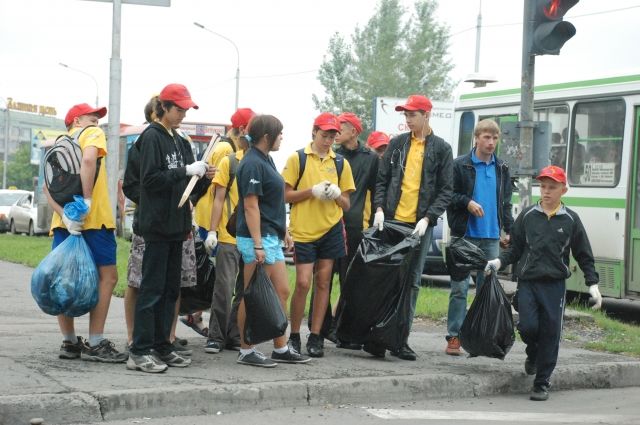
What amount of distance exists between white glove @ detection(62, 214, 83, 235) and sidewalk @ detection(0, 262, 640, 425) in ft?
3.05

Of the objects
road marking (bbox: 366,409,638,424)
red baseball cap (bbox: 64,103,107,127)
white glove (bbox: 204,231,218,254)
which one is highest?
red baseball cap (bbox: 64,103,107,127)

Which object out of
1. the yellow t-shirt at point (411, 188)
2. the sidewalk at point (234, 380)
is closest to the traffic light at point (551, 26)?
the yellow t-shirt at point (411, 188)

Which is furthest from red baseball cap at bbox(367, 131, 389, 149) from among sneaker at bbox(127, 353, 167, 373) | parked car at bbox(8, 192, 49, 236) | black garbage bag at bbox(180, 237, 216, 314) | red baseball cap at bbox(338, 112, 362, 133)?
parked car at bbox(8, 192, 49, 236)

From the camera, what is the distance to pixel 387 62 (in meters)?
61.6

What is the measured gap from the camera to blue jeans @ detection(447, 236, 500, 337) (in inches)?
342

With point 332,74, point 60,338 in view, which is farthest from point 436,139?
point 332,74

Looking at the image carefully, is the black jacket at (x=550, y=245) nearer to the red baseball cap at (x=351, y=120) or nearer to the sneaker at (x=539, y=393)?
the sneaker at (x=539, y=393)

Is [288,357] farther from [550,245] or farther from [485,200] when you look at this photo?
[485,200]

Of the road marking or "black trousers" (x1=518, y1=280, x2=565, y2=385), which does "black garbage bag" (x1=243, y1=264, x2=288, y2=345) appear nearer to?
the road marking

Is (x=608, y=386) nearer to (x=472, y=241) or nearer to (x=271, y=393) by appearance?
(x=472, y=241)

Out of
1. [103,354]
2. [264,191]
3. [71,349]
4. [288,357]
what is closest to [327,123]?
[264,191]

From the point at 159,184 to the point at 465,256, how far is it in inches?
105

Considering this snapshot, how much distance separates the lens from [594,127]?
13961 millimetres

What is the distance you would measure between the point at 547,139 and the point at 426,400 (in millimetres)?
3842
